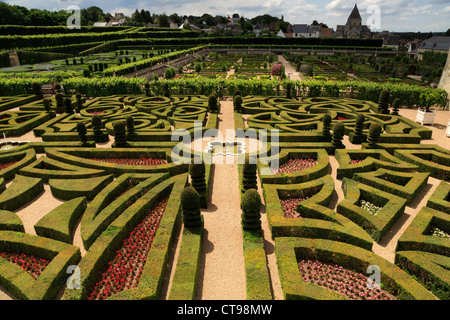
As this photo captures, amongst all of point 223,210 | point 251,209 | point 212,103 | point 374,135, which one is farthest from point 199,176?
point 212,103

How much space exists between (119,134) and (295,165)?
35.5ft

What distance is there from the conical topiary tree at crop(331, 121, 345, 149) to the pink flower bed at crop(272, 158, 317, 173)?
2265 mm

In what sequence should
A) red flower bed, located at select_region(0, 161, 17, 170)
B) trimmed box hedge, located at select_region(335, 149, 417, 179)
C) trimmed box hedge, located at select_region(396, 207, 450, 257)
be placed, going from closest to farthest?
trimmed box hedge, located at select_region(396, 207, 450, 257), trimmed box hedge, located at select_region(335, 149, 417, 179), red flower bed, located at select_region(0, 161, 17, 170)

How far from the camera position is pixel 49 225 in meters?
10.8

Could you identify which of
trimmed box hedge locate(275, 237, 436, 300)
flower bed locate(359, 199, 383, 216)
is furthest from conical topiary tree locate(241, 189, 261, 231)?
flower bed locate(359, 199, 383, 216)

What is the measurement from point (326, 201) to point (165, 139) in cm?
1130

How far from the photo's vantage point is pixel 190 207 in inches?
416

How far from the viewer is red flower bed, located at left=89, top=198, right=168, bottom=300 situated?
28.2ft

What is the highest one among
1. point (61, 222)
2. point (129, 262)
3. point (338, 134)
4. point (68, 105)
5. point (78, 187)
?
point (68, 105)

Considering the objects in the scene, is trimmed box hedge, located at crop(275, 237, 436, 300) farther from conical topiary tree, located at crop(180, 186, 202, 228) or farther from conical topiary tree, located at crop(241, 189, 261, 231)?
conical topiary tree, located at crop(180, 186, 202, 228)

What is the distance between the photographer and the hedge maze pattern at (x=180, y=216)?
856 cm

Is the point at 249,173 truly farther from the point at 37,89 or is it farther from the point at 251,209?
the point at 37,89

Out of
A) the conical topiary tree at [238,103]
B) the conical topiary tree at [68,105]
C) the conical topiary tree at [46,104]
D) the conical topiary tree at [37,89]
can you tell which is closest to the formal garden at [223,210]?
the conical topiary tree at [46,104]
